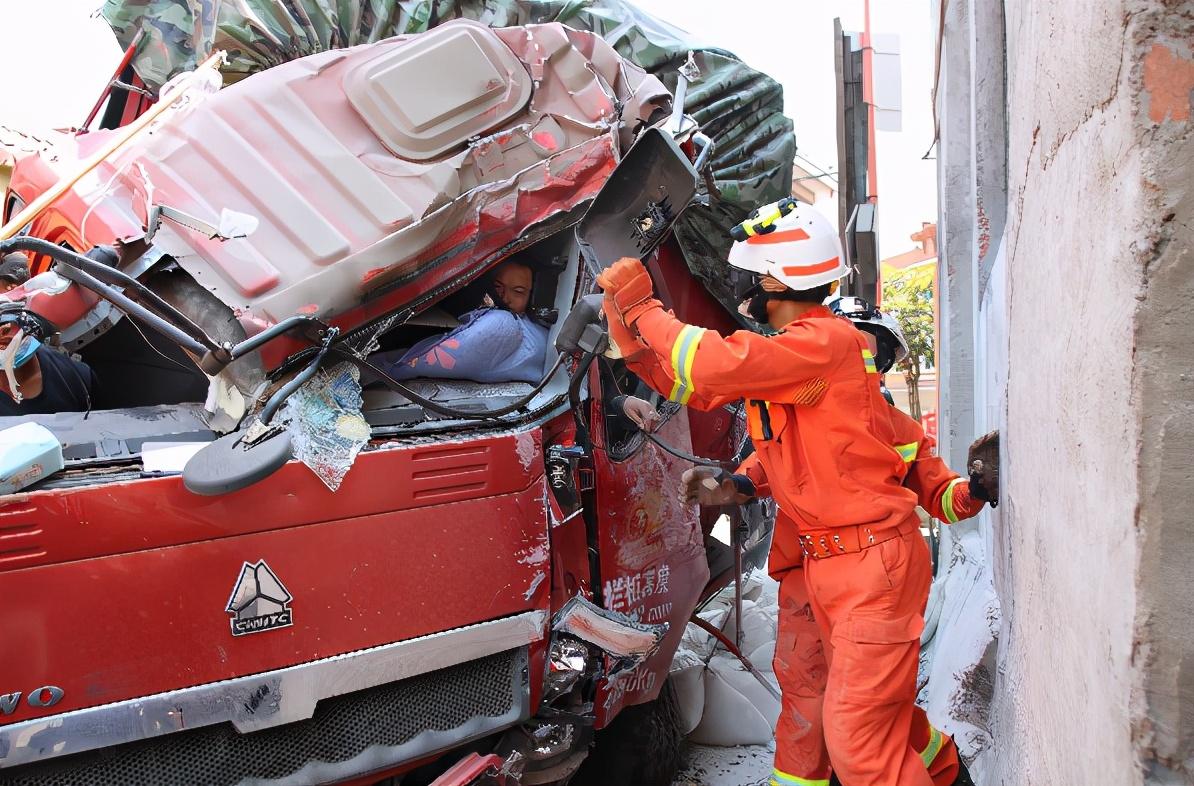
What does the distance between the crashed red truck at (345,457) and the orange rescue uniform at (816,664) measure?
44 cm

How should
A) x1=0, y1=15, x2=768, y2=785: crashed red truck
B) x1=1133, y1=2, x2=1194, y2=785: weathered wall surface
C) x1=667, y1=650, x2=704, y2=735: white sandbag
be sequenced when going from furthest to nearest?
x1=667, y1=650, x2=704, y2=735: white sandbag
x1=0, y1=15, x2=768, y2=785: crashed red truck
x1=1133, y1=2, x2=1194, y2=785: weathered wall surface

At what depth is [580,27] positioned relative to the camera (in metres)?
4.44

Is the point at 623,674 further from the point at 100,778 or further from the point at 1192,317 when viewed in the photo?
the point at 1192,317

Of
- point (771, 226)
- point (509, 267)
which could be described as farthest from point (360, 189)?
point (771, 226)

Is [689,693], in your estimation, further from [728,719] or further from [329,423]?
[329,423]

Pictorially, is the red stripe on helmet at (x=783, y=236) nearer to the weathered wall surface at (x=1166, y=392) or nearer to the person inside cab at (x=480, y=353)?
the person inside cab at (x=480, y=353)

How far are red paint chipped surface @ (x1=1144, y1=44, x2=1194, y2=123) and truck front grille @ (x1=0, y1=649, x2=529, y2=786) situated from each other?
2181 millimetres

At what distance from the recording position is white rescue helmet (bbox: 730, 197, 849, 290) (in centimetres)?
268

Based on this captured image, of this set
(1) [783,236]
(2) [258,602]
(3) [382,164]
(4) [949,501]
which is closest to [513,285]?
(3) [382,164]

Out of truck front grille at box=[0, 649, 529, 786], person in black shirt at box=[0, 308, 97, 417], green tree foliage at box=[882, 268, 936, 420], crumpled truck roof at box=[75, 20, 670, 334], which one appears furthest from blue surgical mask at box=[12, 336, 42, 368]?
green tree foliage at box=[882, 268, 936, 420]

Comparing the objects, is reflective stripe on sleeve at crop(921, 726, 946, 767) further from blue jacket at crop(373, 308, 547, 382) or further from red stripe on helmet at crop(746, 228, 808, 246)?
blue jacket at crop(373, 308, 547, 382)

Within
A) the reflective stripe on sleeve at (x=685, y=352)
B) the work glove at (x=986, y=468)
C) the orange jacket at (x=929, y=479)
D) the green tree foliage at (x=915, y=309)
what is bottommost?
the green tree foliage at (x=915, y=309)

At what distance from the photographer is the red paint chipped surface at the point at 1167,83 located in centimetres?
102

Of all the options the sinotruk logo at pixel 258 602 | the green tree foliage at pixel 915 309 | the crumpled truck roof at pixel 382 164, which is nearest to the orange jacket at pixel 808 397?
the crumpled truck roof at pixel 382 164
